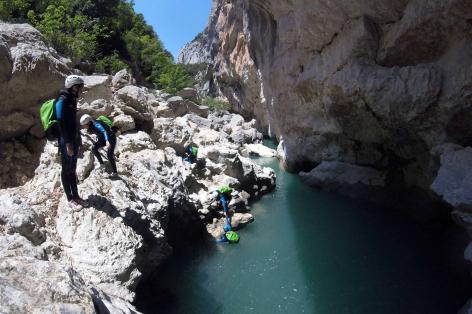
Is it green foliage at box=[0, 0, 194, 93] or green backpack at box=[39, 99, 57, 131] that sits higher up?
green foliage at box=[0, 0, 194, 93]

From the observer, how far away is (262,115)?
35.5 meters

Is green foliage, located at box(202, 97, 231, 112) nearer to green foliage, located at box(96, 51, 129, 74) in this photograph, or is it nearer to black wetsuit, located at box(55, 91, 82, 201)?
green foliage, located at box(96, 51, 129, 74)

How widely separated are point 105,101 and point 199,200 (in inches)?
167

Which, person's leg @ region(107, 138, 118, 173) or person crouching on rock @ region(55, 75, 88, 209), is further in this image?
person's leg @ region(107, 138, 118, 173)

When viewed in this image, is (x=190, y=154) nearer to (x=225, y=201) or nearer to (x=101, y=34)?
(x=225, y=201)

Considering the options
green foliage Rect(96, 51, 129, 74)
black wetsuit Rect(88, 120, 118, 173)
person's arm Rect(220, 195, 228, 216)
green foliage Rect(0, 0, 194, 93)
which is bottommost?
person's arm Rect(220, 195, 228, 216)

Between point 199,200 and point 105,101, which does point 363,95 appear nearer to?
point 199,200

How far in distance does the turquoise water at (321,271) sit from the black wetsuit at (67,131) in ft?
9.30

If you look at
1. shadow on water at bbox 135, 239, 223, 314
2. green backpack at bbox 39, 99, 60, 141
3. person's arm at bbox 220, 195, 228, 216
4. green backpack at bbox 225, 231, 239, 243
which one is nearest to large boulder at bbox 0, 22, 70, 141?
green backpack at bbox 39, 99, 60, 141

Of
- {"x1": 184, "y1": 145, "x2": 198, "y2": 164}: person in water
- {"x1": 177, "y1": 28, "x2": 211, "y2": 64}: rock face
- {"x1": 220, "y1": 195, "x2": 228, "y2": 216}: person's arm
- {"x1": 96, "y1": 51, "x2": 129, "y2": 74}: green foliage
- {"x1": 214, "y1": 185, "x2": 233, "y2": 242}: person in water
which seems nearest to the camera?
{"x1": 214, "y1": 185, "x2": 233, "y2": 242}: person in water

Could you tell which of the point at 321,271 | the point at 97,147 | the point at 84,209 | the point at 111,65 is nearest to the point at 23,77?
the point at 97,147

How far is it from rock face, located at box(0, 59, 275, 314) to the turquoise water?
99cm

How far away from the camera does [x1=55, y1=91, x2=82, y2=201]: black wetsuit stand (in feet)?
18.9

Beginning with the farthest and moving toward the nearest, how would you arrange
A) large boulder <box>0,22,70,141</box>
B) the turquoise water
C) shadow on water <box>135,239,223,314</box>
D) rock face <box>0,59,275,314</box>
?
the turquoise water < shadow on water <box>135,239,223,314</box> < large boulder <box>0,22,70,141</box> < rock face <box>0,59,275,314</box>
